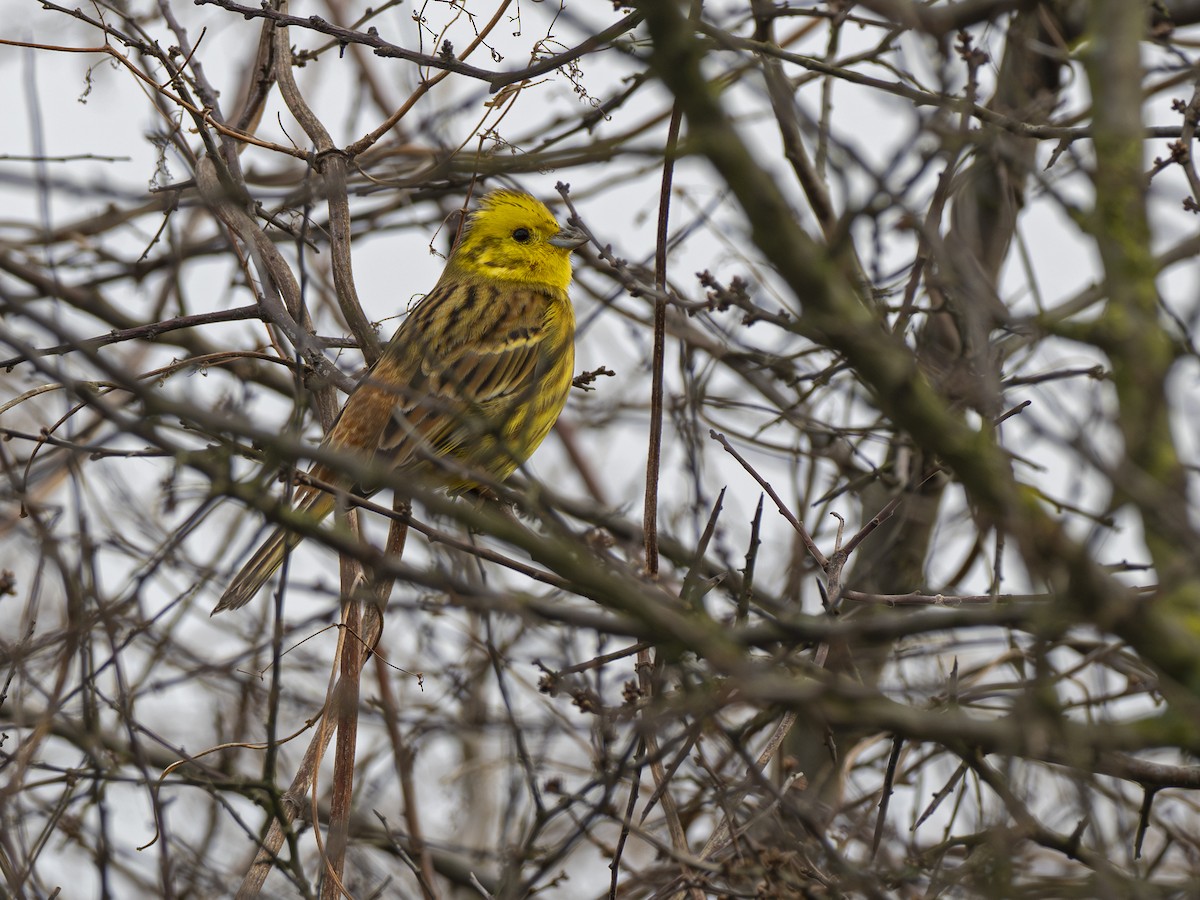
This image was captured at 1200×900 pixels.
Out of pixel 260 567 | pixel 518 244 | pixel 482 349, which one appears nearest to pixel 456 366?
pixel 482 349

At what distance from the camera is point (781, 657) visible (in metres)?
2.33

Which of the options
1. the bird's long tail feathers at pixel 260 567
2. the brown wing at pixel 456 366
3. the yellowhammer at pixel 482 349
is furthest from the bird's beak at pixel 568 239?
the bird's long tail feathers at pixel 260 567

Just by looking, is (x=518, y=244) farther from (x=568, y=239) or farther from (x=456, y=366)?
(x=456, y=366)

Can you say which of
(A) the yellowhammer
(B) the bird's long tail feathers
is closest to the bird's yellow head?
(A) the yellowhammer

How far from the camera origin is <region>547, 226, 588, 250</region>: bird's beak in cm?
587

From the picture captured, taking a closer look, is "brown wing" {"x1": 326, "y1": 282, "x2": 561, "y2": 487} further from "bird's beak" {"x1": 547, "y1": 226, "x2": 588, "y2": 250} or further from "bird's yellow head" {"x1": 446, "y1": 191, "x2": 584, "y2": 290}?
"bird's beak" {"x1": 547, "y1": 226, "x2": 588, "y2": 250}

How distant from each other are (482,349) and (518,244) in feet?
2.07

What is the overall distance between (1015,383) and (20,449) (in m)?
6.04

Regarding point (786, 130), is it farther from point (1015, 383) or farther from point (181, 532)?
point (181, 532)

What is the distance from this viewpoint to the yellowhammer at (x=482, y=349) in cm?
525

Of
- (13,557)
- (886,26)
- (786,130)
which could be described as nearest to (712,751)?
(786,130)

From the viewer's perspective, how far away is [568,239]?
236 inches

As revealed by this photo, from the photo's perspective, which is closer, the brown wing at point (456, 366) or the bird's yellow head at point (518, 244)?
the brown wing at point (456, 366)

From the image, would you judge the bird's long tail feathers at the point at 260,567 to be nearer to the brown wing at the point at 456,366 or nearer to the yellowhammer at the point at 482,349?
the yellowhammer at the point at 482,349
